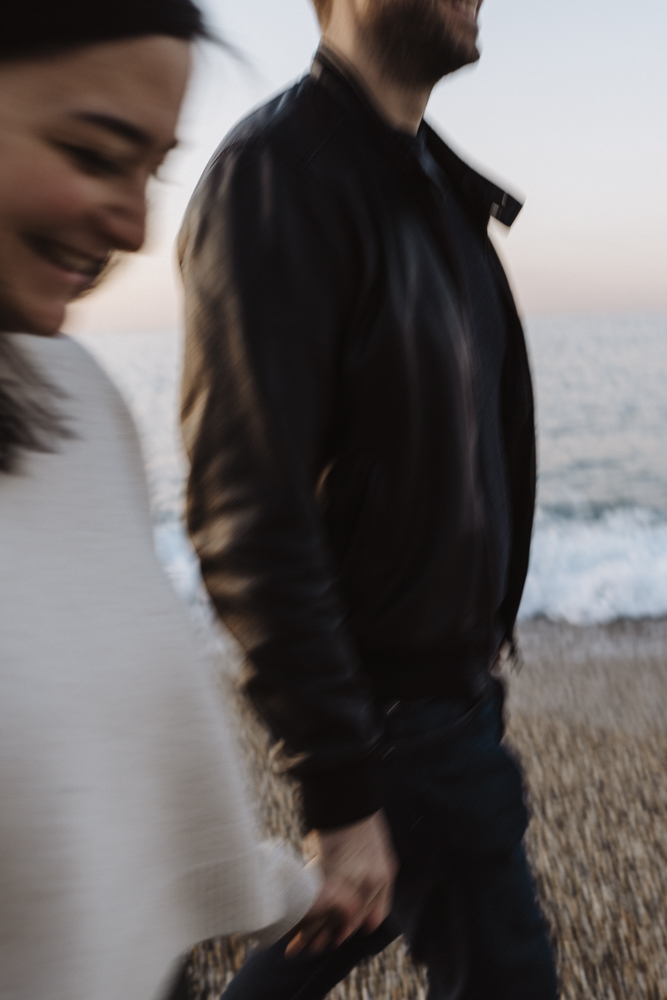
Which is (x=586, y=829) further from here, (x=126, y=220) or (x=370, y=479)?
(x=126, y=220)


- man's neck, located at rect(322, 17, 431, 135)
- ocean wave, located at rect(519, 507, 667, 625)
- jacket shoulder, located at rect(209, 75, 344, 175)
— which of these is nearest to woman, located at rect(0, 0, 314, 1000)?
jacket shoulder, located at rect(209, 75, 344, 175)

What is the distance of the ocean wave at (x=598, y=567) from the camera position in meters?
5.68

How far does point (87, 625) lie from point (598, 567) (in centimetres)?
711

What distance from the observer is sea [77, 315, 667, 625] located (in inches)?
230

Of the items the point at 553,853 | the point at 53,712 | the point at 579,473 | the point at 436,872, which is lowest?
the point at 579,473

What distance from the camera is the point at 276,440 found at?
819mm

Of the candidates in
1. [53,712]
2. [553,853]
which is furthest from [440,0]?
[553,853]

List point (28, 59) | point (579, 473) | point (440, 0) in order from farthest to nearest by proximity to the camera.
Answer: point (579, 473) < point (440, 0) < point (28, 59)

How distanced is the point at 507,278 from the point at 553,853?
69.7 inches

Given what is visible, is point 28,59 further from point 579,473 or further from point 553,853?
point 579,473

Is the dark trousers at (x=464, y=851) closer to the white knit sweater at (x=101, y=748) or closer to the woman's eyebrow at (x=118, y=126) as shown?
the white knit sweater at (x=101, y=748)

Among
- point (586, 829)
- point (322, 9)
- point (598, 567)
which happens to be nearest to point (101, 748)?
point (322, 9)

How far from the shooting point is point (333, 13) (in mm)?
1019

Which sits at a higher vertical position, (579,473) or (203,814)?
(203,814)
